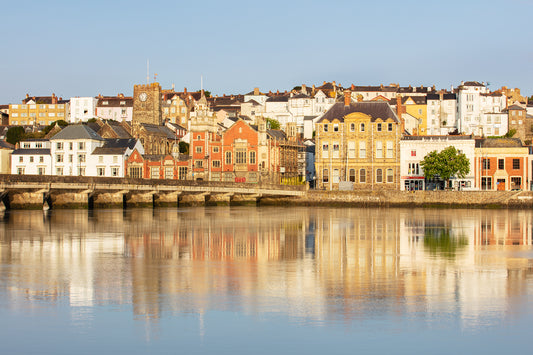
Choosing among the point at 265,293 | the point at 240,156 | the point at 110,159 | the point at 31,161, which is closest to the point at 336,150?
the point at 240,156

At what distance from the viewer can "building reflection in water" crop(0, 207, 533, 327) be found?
22453 millimetres

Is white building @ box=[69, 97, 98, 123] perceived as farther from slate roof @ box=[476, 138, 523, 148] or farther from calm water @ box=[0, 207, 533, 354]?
calm water @ box=[0, 207, 533, 354]

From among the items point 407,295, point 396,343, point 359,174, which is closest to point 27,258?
point 407,295

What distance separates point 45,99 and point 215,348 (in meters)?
157

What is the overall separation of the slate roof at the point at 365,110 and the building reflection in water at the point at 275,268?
116ft

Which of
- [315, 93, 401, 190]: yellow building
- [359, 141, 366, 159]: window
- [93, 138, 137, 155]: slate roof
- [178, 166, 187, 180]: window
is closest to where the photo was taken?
[315, 93, 401, 190]: yellow building

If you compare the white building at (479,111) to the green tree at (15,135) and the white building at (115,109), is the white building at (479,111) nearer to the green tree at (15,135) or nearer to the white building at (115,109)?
the white building at (115,109)

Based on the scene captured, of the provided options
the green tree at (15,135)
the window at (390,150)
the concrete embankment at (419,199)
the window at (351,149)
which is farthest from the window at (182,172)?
the green tree at (15,135)

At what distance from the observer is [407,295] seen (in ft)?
77.7

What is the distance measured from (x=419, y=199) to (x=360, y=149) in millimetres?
11924

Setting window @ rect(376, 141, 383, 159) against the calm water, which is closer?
the calm water

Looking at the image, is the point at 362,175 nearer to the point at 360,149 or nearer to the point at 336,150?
the point at 360,149

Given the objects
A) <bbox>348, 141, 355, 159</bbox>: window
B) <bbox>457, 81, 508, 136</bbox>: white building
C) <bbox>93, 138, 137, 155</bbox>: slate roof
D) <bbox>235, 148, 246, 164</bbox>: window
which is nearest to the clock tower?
<bbox>93, 138, 137, 155</bbox>: slate roof

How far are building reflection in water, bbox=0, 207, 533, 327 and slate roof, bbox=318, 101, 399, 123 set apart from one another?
3537 centimetres
